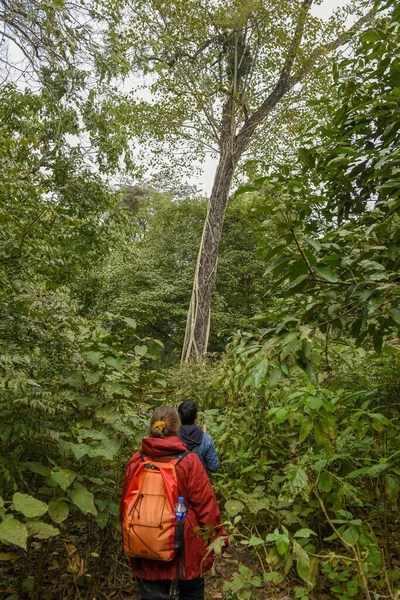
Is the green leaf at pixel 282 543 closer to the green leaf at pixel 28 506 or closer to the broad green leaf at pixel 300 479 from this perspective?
the broad green leaf at pixel 300 479

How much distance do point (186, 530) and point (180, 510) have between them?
0.34 feet

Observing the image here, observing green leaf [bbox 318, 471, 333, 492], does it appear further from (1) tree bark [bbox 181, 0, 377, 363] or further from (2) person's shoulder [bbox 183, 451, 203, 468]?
(1) tree bark [bbox 181, 0, 377, 363]

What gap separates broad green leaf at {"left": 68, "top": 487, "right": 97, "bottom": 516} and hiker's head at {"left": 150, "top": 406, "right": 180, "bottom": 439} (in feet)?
1.29

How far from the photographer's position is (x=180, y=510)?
6.18 feet

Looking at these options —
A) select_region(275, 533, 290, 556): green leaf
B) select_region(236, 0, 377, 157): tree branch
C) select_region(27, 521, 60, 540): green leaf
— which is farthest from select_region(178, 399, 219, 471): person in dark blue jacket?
select_region(236, 0, 377, 157): tree branch

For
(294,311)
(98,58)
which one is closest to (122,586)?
(294,311)

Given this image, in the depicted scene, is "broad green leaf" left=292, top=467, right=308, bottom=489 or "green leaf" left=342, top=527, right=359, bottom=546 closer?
"green leaf" left=342, top=527, right=359, bottom=546

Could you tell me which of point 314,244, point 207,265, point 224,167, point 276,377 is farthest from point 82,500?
point 224,167

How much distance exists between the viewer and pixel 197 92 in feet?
26.2

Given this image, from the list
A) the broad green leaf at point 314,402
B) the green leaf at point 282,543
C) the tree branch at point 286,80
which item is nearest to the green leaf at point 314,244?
the broad green leaf at point 314,402

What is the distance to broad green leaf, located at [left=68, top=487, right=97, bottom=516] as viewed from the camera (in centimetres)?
184

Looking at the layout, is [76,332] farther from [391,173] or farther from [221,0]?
[221,0]

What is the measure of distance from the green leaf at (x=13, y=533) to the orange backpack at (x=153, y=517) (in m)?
0.63

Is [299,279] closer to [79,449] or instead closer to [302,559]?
[302,559]
